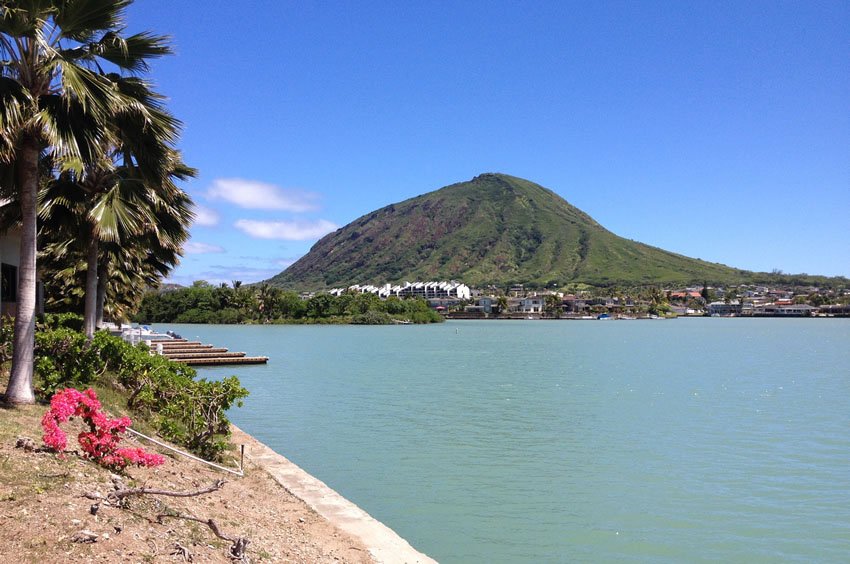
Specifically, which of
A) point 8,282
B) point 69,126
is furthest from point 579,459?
point 8,282

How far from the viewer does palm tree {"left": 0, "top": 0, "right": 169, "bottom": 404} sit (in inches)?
372

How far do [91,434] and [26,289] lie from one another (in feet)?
12.0

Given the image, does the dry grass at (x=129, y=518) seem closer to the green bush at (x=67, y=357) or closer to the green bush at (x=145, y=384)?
the green bush at (x=145, y=384)

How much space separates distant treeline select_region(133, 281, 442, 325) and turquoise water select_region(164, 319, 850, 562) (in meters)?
104

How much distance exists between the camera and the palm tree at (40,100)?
31.0 ft

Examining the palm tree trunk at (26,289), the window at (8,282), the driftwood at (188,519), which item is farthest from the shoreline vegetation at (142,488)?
the window at (8,282)

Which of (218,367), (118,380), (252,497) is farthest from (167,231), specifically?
(218,367)

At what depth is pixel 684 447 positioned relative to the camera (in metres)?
19.4

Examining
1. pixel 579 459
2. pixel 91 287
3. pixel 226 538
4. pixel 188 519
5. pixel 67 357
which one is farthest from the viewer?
pixel 579 459

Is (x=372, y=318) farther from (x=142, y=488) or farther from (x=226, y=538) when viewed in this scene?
(x=226, y=538)

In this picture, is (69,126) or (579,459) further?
(579,459)

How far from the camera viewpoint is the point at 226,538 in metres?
6.86

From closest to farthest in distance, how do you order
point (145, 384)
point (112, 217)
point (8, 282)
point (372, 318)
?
point (112, 217)
point (145, 384)
point (8, 282)
point (372, 318)

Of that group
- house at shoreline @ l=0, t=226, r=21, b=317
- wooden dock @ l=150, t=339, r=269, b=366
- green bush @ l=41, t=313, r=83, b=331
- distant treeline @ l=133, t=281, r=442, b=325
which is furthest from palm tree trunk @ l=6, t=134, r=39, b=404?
distant treeline @ l=133, t=281, r=442, b=325
